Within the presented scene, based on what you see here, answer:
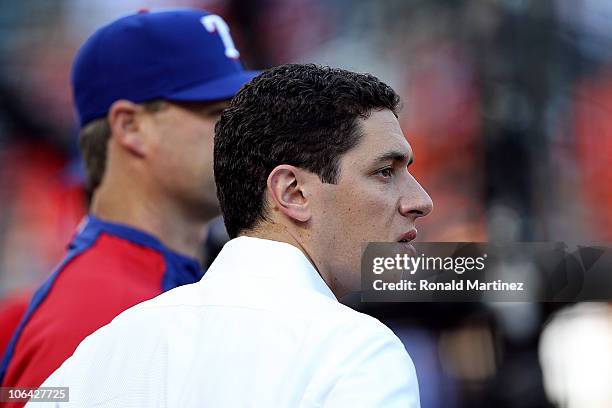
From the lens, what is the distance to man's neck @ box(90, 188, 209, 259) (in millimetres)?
2064

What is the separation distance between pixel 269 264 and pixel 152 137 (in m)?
0.89

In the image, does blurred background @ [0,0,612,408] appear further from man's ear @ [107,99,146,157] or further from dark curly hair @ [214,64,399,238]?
dark curly hair @ [214,64,399,238]

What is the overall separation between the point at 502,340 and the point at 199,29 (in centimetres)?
218

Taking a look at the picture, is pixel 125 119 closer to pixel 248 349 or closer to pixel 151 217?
pixel 151 217

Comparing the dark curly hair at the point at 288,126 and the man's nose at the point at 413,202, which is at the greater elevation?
the dark curly hair at the point at 288,126

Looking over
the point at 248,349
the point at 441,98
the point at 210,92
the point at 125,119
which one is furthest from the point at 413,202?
the point at 441,98

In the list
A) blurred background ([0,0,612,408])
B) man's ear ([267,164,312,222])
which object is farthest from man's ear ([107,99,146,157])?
blurred background ([0,0,612,408])

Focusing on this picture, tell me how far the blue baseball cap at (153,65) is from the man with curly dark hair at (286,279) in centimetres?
67

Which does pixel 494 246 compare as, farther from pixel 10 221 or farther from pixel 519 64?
pixel 10 221

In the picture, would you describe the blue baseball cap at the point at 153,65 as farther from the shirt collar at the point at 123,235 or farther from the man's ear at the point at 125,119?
the shirt collar at the point at 123,235

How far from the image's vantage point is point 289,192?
1349mm

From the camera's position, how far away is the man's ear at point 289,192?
1333 millimetres

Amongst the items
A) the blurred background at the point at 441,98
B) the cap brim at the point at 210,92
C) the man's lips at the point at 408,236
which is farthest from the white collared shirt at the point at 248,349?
the blurred background at the point at 441,98

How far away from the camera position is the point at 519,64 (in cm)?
501
